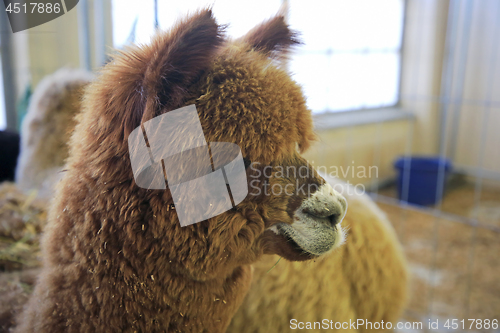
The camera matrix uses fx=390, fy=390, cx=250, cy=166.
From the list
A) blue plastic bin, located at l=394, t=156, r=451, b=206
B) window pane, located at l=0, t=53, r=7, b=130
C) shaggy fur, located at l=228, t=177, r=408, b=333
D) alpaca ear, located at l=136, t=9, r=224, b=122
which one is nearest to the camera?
alpaca ear, located at l=136, t=9, r=224, b=122

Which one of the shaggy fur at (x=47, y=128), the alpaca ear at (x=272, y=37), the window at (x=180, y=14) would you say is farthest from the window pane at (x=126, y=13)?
the alpaca ear at (x=272, y=37)

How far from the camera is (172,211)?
0.54m

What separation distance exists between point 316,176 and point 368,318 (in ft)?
2.27

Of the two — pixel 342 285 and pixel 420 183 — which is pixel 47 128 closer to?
pixel 342 285

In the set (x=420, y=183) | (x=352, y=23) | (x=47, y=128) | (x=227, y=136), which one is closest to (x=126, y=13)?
(x=47, y=128)

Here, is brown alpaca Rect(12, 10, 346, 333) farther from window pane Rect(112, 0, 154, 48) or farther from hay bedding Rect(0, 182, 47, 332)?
window pane Rect(112, 0, 154, 48)

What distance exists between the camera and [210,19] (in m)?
0.48

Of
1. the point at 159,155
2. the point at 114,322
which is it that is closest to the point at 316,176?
the point at 159,155

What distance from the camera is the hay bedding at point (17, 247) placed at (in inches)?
31.3

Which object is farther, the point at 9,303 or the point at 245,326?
the point at 245,326

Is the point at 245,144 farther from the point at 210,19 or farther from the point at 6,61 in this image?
the point at 6,61

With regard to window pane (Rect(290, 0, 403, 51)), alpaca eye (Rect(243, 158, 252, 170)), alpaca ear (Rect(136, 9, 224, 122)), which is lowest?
alpaca eye (Rect(243, 158, 252, 170))

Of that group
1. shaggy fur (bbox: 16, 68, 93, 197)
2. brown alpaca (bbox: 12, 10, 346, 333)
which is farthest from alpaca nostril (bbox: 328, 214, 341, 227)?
shaggy fur (bbox: 16, 68, 93, 197)

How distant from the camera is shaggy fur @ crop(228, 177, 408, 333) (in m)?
0.96
